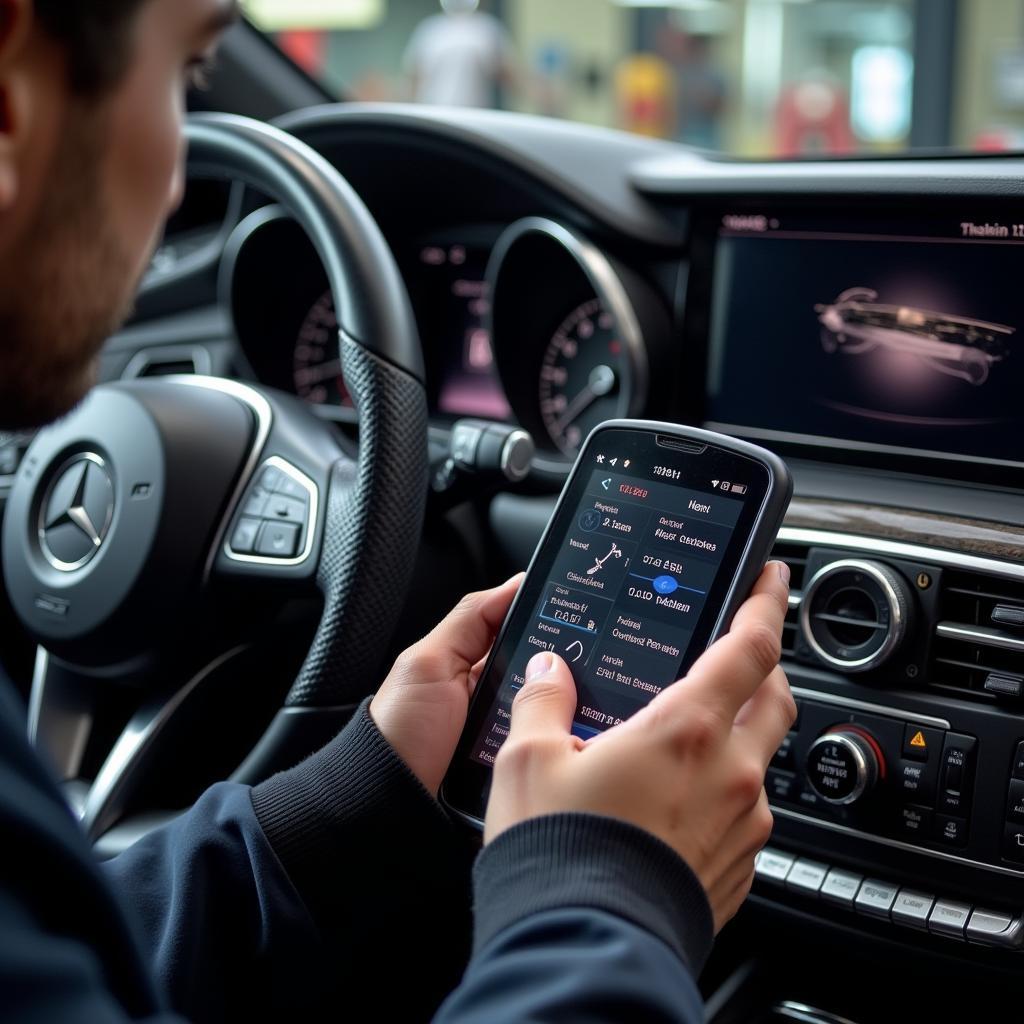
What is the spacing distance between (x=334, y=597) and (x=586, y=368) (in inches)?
24.1

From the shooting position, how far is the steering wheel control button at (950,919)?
1082 mm

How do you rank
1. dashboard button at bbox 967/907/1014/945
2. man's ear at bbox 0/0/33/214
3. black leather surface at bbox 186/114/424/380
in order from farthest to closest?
black leather surface at bbox 186/114/424/380 → dashboard button at bbox 967/907/1014/945 → man's ear at bbox 0/0/33/214

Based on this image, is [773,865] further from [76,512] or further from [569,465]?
[76,512]

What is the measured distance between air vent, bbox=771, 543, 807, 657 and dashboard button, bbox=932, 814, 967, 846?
0.62 feet

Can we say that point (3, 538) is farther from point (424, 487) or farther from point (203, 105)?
point (203, 105)

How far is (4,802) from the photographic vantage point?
1.85 ft

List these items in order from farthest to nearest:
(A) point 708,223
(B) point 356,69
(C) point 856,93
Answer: (B) point 356,69
(C) point 856,93
(A) point 708,223

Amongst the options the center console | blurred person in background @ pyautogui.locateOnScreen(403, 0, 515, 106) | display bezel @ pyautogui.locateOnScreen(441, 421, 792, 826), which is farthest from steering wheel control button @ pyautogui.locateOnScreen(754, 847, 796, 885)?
blurred person in background @ pyautogui.locateOnScreen(403, 0, 515, 106)

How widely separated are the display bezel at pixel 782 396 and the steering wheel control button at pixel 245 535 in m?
0.53

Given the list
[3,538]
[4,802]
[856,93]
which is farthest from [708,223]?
[856,93]

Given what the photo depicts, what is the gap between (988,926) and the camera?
1.08 meters

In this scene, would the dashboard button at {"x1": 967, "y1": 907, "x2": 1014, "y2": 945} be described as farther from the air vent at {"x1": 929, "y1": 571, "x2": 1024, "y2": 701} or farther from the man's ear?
the man's ear

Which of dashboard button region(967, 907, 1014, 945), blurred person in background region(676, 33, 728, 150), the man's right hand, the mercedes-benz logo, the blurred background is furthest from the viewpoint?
blurred person in background region(676, 33, 728, 150)

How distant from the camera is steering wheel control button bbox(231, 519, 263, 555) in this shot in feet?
4.04
